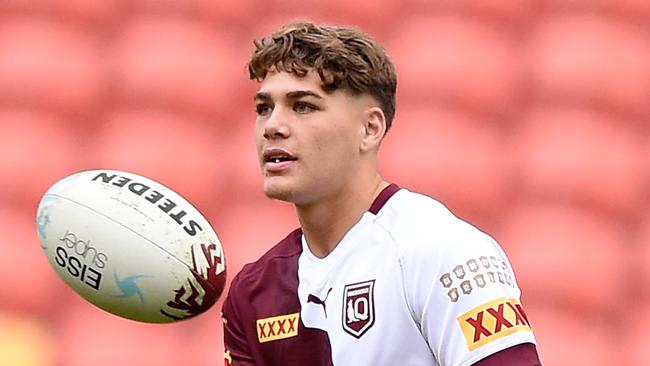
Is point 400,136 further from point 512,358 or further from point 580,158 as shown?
point 512,358

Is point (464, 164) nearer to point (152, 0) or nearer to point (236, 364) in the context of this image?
point (152, 0)

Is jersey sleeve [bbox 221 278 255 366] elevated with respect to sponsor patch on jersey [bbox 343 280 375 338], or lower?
lower

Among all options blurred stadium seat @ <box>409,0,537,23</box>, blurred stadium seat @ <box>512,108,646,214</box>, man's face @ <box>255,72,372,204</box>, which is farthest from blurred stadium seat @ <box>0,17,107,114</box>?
man's face @ <box>255,72,372,204</box>

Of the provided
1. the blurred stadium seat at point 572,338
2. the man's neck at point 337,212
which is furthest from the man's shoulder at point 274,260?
the blurred stadium seat at point 572,338

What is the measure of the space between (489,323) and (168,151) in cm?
205

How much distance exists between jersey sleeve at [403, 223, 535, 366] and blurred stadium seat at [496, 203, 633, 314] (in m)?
1.66

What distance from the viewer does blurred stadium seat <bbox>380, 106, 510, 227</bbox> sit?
140 inches

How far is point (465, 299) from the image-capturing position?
1.73 metres

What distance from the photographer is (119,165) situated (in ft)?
11.9

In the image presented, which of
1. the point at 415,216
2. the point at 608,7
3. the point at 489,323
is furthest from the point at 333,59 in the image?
the point at 608,7

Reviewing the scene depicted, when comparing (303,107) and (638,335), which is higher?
(303,107)

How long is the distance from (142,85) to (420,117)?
0.83 meters

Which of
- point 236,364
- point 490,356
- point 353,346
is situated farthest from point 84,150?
point 490,356

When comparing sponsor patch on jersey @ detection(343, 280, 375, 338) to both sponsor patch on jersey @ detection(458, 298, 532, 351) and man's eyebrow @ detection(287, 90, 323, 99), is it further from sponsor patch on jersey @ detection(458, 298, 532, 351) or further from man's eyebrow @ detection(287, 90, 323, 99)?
man's eyebrow @ detection(287, 90, 323, 99)
